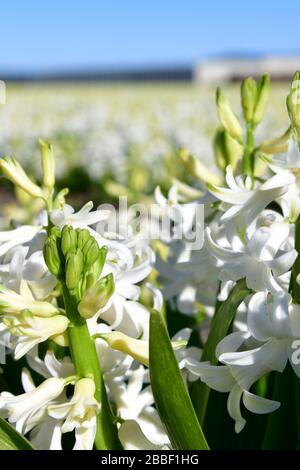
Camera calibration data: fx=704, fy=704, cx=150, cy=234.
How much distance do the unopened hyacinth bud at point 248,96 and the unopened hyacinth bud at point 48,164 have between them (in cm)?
41

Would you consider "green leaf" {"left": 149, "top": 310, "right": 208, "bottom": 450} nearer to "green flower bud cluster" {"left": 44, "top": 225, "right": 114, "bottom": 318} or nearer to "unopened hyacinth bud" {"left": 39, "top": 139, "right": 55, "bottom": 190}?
"green flower bud cluster" {"left": 44, "top": 225, "right": 114, "bottom": 318}

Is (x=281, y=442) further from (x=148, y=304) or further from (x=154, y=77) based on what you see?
(x=154, y=77)

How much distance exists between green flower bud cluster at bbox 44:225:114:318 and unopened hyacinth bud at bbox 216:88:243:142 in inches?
20.0

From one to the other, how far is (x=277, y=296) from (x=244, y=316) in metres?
0.32

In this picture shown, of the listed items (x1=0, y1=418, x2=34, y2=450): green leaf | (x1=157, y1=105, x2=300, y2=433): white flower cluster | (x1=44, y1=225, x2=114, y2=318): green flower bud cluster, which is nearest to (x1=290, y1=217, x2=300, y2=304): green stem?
(x1=157, y1=105, x2=300, y2=433): white flower cluster

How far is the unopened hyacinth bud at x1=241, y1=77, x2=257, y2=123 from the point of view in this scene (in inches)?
52.9

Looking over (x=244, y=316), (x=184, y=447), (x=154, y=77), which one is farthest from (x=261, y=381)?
(x=154, y=77)

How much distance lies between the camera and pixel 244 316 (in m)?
1.24

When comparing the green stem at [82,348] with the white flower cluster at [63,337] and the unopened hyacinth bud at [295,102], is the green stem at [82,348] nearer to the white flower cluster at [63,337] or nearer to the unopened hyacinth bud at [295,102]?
the white flower cluster at [63,337]

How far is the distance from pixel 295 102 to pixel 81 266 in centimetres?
38

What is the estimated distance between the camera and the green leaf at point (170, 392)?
2.94 ft

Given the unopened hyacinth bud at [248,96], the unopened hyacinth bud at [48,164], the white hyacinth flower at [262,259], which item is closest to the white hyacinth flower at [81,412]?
the white hyacinth flower at [262,259]

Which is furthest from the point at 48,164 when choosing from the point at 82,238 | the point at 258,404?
the point at 258,404

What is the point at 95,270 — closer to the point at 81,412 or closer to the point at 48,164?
the point at 81,412
